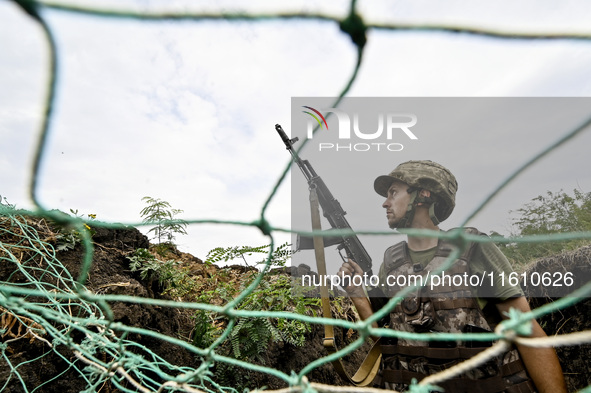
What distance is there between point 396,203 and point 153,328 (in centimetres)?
195

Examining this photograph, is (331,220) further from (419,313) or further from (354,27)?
(354,27)

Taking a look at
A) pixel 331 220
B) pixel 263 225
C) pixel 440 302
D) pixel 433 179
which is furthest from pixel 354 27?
pixel 331 220

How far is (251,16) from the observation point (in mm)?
572

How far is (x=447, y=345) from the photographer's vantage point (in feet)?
7.56

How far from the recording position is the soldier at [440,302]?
82.9 inches

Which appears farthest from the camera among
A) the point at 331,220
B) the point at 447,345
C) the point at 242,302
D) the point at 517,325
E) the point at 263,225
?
the point at 331,220

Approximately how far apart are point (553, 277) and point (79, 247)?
4.29m

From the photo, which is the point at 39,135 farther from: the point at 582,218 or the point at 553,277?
the point at 582,218

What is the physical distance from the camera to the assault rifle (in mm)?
3158

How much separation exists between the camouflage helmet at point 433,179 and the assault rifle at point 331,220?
51 cm

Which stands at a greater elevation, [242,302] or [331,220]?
[331,220]

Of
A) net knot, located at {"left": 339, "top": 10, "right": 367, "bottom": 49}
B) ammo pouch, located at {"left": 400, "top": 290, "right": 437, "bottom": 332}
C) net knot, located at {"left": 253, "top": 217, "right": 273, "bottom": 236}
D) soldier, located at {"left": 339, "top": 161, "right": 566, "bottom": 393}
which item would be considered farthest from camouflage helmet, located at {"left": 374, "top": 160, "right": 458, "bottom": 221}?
net knot, located at {"left": 339, "top": 10, "right": 367, "bottom": 49}

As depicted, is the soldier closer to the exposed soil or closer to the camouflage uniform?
the camouflage uniform

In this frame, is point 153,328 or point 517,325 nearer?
point 517,325
